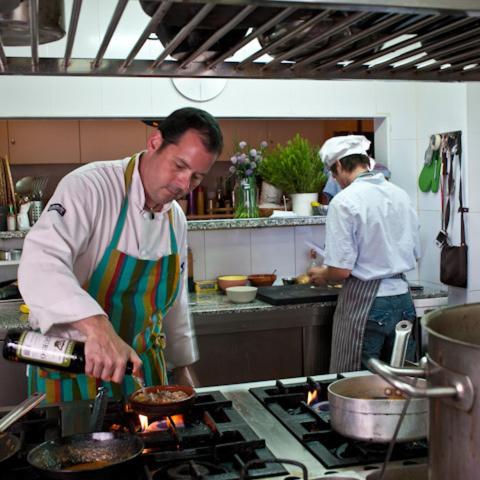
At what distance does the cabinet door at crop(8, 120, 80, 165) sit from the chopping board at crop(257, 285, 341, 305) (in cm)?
321

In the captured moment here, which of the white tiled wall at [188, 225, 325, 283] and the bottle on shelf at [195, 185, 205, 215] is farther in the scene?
the bottle on shelf at [195, 185, 205, 215]

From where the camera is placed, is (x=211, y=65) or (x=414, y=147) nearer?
(x=211, y=65)

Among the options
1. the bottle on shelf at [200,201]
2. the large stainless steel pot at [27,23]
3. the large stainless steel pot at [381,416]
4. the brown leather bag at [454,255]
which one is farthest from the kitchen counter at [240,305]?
the bottle on shelf at [200,201]

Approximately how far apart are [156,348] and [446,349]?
1.36 meters

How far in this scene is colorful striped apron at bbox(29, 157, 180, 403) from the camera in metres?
1.92

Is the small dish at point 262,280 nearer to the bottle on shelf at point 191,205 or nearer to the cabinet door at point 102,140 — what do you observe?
the bottle on shelf at point 191,205

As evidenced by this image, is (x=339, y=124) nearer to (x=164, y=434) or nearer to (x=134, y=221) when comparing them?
(x=134, y=221)

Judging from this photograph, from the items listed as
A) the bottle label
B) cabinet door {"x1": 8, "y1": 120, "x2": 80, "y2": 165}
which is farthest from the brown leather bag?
cabinet door {"x1": 8, "y1": 120, "x2": 80, "y2": 165}

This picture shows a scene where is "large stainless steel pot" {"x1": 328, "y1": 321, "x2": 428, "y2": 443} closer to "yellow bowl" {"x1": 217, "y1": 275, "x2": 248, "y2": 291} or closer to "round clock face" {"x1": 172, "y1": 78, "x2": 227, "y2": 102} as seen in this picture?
"yellow bowl" {"x1": 217, "y1": 275, "x2": 248, "y2": 291}

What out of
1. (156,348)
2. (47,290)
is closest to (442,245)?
(156,348)

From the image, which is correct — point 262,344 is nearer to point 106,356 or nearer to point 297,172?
point 297,172

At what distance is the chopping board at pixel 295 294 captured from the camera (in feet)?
11.3

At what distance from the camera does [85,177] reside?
75.1 inches

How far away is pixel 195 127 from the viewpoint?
5.98 ft
